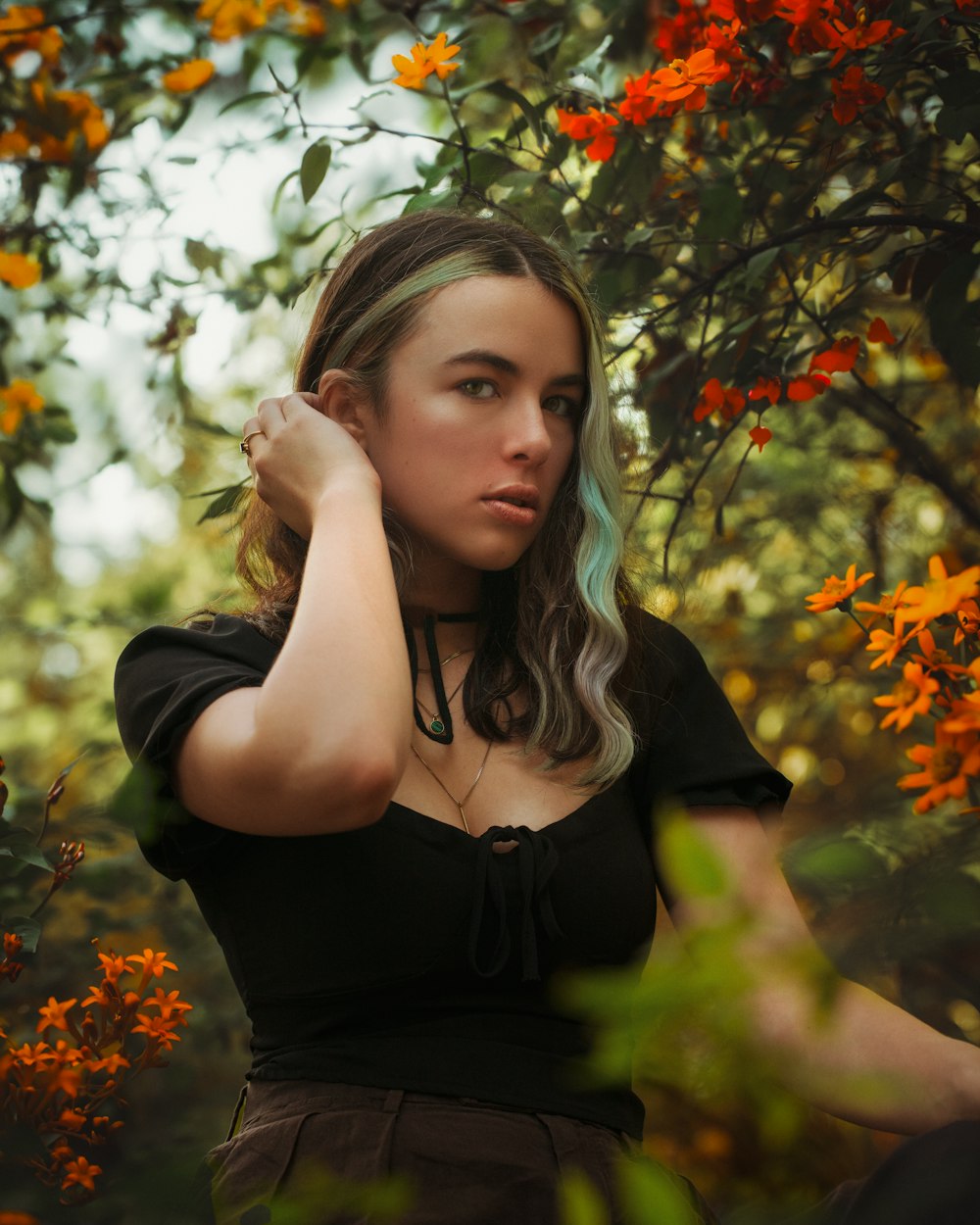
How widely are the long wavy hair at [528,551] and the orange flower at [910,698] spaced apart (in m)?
0.56

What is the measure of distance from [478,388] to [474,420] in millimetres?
52

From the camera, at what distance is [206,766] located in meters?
1.21

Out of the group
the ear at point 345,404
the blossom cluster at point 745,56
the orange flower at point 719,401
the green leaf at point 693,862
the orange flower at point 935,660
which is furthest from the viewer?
the orange flower at point 719,401

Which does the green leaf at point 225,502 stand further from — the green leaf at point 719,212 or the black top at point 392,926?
the green leaf at point 719,212

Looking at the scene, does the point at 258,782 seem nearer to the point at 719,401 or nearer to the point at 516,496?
the point at 516,496

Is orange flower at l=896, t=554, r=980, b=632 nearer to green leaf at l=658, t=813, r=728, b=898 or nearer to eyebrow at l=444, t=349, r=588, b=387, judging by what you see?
green leaf at l=658, t=813, r=728, b=898

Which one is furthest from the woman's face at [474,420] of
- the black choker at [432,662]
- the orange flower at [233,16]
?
the orange flower at [233,16]

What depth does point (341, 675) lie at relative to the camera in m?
1.15

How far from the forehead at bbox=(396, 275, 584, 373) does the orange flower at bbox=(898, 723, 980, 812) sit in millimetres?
814

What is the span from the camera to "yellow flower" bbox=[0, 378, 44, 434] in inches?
85.0

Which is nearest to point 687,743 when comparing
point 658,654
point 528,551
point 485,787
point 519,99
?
point 658,654

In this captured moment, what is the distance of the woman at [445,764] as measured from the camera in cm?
120

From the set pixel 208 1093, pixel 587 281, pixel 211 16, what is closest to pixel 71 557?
pixel 208 1093

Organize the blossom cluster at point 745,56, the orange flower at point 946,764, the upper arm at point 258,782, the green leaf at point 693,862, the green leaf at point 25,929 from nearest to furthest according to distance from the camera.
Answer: the green leaf at point 693,862 → the orange flower at point 946,764 → the upper arm at point 258,782 → the green leaf at point 25,929 → the blossom cluster at point 745,56
